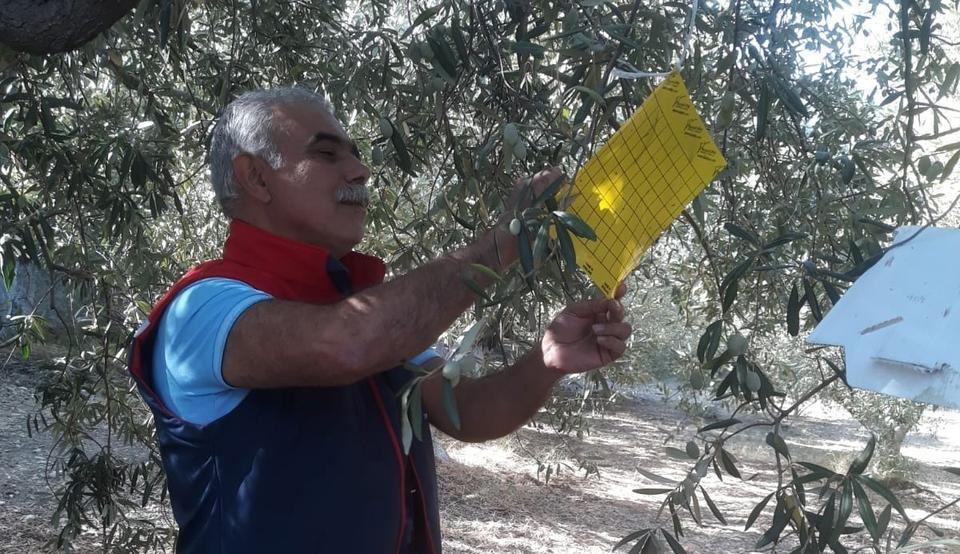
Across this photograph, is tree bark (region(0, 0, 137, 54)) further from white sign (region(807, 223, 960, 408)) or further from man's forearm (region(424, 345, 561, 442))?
white sign (region(807, 223, 960, 408))

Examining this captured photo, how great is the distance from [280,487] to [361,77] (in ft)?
5.05

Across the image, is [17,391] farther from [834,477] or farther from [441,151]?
[834,477]

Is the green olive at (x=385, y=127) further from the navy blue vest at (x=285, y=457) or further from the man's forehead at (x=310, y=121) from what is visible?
the navy blue vest at (x=285, y=457)

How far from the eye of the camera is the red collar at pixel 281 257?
170 centimetres

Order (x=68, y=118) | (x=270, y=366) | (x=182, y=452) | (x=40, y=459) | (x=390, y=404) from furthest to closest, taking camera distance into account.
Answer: (x=40, y=459), (x=68, y=118), (x=390, y=404), (x=182, y=452), (x=270, y=366)

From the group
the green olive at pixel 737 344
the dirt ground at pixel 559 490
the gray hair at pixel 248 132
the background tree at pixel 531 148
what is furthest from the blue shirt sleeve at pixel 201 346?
the dirt ground at pixel 559 490


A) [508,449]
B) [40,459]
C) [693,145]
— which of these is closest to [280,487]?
[693,145]

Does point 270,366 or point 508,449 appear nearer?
point 270,366

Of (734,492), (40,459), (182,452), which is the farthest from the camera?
(734,492)

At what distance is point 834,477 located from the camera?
55.0 inches

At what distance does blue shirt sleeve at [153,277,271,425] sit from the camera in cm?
152

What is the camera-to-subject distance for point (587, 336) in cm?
171

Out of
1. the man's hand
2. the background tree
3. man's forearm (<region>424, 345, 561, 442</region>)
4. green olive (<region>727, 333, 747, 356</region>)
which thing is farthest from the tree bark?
green olive (<region>727, 333, 747, 356</region>)

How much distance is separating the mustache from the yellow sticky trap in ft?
2.04
